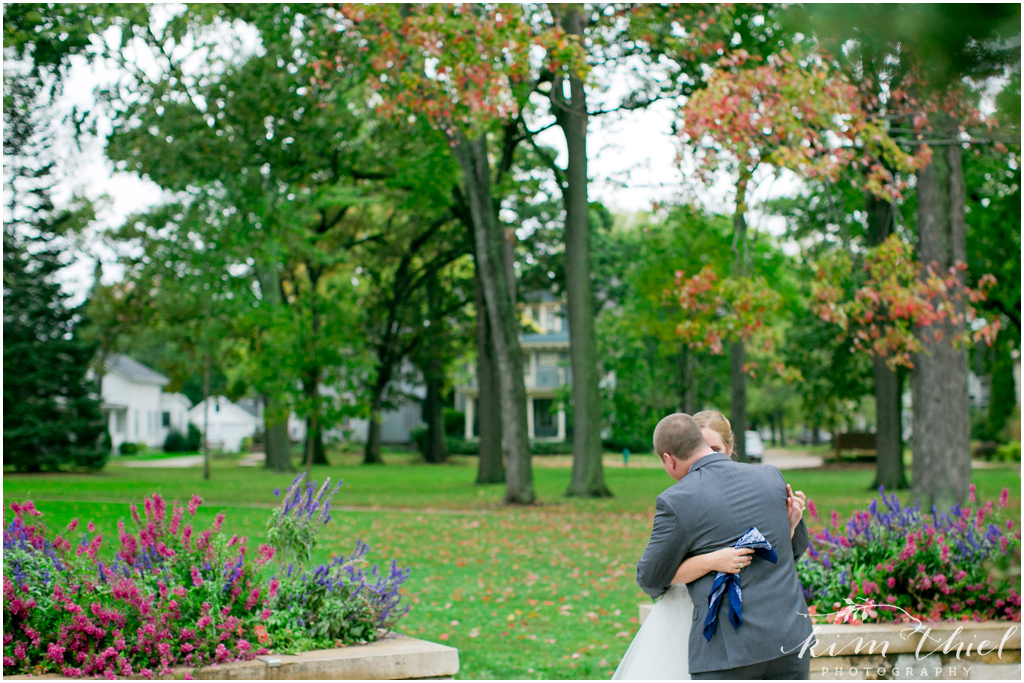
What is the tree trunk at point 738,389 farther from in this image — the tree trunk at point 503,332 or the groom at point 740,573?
the groom at point 740,573

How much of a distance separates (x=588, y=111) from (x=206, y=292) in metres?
9.57

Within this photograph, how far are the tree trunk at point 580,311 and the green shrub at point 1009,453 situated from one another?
2306 centimetres

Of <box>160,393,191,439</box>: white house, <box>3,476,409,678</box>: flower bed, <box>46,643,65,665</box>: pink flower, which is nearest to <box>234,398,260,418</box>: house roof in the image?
<box>160,393,191,439</box>: white house

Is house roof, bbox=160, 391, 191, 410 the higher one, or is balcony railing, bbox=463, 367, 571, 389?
balcony railing, bbox=463, 367, 571, 389

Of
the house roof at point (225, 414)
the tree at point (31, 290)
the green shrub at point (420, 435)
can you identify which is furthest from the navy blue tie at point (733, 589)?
the house roof at point (225, 414)

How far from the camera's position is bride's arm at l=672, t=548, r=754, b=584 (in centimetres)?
329

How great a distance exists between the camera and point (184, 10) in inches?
A: 539

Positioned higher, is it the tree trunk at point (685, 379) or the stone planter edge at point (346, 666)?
the tree trunk at point (685, 379)

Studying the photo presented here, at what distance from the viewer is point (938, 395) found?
11617 mm

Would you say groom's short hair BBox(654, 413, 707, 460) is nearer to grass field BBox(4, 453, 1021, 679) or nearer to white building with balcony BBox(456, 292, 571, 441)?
grass field BBox(4, 453, 1021, 679)

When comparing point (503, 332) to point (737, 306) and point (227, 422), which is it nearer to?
point (737, 306)

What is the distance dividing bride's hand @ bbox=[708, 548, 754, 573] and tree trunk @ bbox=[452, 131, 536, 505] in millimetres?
14219

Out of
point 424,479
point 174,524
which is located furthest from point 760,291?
point 424,479

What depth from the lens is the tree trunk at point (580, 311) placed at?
1830 cm
